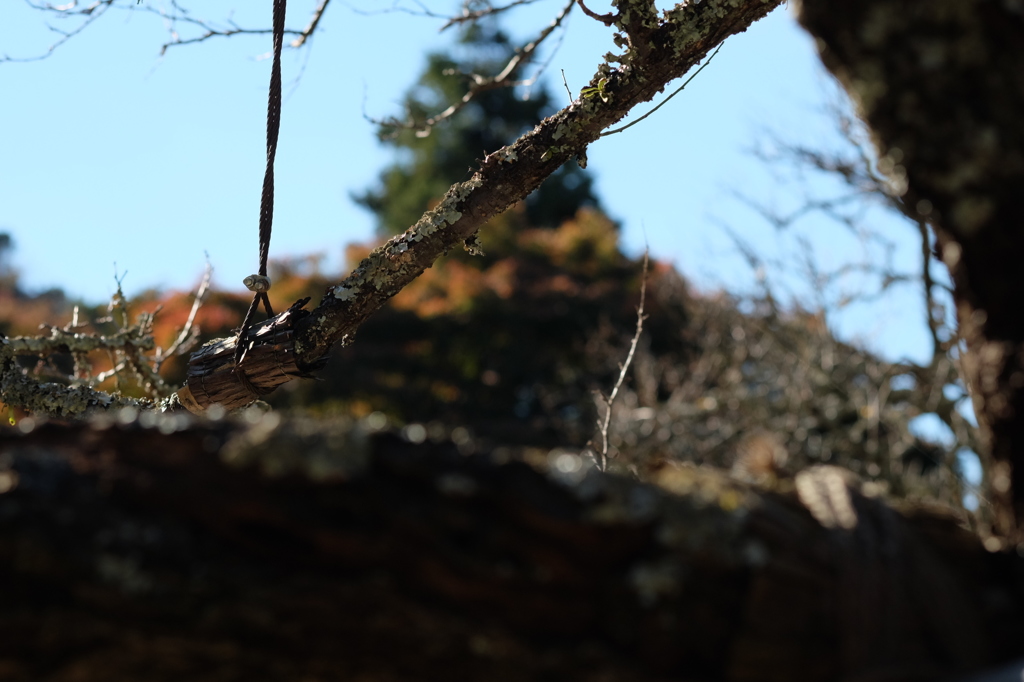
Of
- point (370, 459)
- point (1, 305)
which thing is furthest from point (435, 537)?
point (1, 305)

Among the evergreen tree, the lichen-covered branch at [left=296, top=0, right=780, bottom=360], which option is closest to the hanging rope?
the lichen-covered branch at [left=296, top=0, right=780, bottom=360]

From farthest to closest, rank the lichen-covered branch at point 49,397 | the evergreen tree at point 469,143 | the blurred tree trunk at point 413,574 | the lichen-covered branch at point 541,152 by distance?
the evergreen tree at point 469,143
the lichen-covered branch at point 49,397
the lichen-covered branch at point 541,152
the blurred tree trunk at point 413,574

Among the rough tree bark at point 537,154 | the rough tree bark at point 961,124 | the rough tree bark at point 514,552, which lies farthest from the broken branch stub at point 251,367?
the rough tree bark at point 961,124

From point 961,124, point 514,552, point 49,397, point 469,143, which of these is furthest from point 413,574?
point 469,143

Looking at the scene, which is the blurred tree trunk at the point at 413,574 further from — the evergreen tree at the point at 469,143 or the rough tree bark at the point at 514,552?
the evergreen tree at the point at 469,143

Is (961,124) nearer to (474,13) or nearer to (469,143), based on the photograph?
(474,13)
